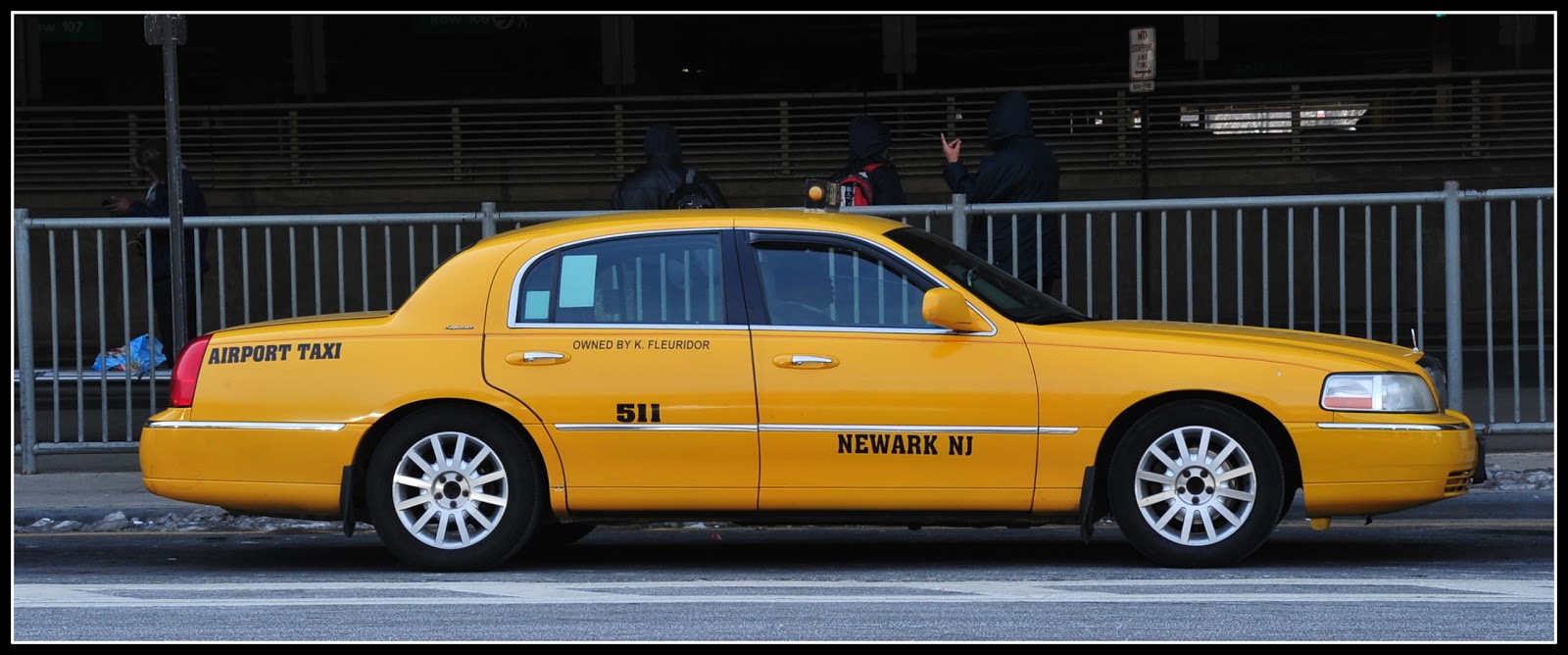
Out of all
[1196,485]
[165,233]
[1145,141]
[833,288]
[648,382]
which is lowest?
[1196,485]

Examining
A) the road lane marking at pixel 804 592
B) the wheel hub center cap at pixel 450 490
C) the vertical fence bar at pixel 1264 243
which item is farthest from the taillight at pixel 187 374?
the vertical fence bar at pixel 1264 243

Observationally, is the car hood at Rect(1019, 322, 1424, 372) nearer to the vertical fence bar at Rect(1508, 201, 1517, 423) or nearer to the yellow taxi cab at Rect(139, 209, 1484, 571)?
the yellow taxi cab at Rect(139, 209, 1484, 571)

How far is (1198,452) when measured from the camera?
708 centimetres

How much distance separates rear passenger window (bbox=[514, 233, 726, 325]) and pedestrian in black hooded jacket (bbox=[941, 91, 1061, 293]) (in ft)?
10.6

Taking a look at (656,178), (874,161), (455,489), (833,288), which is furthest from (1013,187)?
(455,489)

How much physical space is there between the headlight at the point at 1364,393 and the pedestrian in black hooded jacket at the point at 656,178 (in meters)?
4.76

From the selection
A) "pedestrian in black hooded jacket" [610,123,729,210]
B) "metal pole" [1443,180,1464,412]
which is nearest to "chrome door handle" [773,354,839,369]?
"pedestrian in black hooded jacket" [610,123,729,210]

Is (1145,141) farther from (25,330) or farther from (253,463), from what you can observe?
(253,463)

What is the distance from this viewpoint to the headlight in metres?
7.09

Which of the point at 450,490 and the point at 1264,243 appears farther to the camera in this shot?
the point at 1264,243

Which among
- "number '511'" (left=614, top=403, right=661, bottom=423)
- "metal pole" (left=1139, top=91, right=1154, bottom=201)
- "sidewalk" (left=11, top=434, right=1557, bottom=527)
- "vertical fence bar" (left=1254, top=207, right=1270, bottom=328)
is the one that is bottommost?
"sidewalk" (left=11, top=434, right=1557, bottom=527)

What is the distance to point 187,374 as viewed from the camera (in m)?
7.61

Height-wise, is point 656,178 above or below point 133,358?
above

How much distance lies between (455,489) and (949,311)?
74.7 inches
